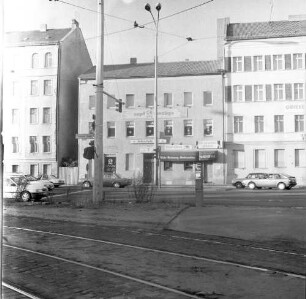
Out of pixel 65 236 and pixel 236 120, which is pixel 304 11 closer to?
pixel 236 120

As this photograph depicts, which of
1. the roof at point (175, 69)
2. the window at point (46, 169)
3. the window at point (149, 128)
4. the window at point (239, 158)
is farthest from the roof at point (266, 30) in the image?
the window at point (46, 169)

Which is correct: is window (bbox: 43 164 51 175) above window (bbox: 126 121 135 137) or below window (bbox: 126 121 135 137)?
below

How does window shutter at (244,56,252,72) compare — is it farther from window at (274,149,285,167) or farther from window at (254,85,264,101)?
window at (274,149,285,167)

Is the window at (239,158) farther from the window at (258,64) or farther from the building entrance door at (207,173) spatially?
the window at (258,64)

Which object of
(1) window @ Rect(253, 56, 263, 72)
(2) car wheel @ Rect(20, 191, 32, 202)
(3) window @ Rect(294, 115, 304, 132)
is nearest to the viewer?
(3) window @ Rect(294, 115, 304, 132)

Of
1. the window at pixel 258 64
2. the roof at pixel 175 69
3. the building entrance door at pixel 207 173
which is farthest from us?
the building entrance door at pixel 207 173

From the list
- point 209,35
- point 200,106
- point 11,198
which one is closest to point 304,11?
point 209,35

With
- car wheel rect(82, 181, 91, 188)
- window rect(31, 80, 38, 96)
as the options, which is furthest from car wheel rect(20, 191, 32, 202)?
window rect(31, 80, 38, 96)
